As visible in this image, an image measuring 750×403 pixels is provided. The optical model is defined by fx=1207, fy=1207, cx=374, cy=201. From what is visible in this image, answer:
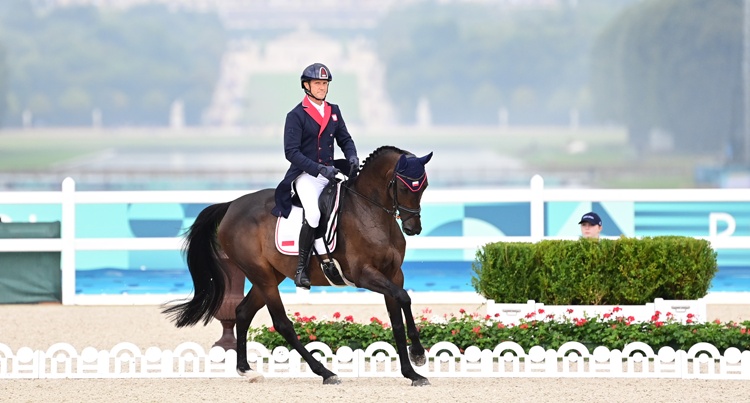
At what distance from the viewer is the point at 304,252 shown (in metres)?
8.00

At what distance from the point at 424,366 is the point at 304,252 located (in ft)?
3.78

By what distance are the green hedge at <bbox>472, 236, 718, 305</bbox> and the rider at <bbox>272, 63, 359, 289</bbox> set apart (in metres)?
2.18

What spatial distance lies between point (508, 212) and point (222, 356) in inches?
287

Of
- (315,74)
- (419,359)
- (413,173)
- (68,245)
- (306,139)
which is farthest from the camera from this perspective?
(68,245)

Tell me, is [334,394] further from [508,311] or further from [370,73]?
[370,73]

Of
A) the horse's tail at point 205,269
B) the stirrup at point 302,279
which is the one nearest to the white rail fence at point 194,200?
the horse's tail at point 205,269

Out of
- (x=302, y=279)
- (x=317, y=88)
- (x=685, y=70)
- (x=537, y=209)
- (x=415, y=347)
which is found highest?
(x=685, y=70)

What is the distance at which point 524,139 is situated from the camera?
104 m

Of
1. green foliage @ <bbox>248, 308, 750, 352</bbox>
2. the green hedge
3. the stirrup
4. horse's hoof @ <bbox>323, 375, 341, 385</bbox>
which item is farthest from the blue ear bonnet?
the green hedge

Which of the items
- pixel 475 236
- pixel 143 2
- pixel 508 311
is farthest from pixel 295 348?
pixel 143 2

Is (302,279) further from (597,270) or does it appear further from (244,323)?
(597,270)

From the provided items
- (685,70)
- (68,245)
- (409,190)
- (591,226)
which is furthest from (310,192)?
(685,70)

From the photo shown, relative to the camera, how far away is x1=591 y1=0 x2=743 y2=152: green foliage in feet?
297

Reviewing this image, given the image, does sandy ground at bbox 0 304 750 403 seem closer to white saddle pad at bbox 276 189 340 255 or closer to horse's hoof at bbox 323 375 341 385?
horse's hoof at bbox 323 375 341 385
